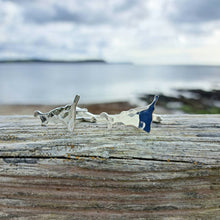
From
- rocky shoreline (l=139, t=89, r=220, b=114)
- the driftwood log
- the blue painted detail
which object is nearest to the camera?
the driftwood log

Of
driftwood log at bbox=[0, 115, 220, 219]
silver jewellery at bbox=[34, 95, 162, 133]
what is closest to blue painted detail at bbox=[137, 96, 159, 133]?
silver jewellery at bbox=[34, 95, 162, 133]

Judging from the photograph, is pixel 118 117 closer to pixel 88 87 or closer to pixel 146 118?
pixel 146 118

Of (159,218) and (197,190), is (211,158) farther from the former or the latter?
(159,218)

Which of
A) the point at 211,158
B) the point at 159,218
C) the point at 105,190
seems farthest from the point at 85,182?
the point at 211,158

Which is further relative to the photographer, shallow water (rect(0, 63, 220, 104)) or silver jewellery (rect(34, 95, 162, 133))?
shallow water (rect(0, 63, 220, 104))

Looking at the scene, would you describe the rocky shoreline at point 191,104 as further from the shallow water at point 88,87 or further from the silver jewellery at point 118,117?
the silver jewellery at point 118,117

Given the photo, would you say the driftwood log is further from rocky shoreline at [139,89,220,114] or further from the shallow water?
rocky shoreline at [139,89,220,114]

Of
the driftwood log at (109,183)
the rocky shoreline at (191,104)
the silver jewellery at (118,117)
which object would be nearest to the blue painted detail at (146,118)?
the silver jewellery at (118,117)

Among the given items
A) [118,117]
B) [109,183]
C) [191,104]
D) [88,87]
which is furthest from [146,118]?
[88,87]
